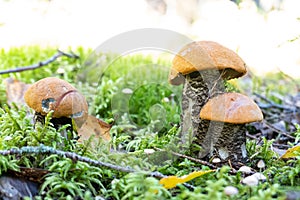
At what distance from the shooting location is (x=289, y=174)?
1.66 meters

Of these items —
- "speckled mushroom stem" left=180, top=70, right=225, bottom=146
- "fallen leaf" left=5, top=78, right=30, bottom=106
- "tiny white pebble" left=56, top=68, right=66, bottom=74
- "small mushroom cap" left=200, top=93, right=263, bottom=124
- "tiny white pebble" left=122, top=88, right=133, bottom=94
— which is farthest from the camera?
"tiny white pebble" left=56, top=68, right=66, bottom=74

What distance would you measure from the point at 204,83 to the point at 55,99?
0.83 m

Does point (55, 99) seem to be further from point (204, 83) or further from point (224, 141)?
point (224, 141)

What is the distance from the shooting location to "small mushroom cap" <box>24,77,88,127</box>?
1820 mm

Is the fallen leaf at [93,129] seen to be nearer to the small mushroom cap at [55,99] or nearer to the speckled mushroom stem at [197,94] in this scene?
the small mushroom cap at [55,99]

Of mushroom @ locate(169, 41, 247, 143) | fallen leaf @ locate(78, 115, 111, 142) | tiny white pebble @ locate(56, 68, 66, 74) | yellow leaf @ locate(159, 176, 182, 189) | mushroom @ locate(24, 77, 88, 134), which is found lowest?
yellow leaf @ locate(159, 176, 182, 189)

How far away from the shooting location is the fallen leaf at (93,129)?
6.70ft

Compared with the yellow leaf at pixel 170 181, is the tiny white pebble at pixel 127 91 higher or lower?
higher

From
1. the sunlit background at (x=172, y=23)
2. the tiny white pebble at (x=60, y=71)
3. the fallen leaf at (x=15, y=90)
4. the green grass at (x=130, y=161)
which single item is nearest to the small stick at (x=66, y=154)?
the green grass at (x=130, y=161)

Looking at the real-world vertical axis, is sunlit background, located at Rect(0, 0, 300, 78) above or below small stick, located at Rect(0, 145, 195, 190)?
above

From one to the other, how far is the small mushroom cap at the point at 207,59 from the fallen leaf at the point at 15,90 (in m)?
1.85

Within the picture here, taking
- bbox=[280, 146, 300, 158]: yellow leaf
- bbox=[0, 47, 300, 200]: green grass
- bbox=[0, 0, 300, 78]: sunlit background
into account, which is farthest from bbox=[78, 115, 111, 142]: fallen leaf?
bbox=[0, 0, 300, 78]: sunlit background

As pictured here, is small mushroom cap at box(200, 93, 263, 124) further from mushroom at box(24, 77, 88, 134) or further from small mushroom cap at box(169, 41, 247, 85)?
mushroom at box(24, 77, 88, 134)

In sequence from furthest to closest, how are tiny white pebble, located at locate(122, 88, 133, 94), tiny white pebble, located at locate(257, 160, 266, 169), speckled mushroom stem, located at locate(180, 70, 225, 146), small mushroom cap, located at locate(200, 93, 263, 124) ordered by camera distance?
tiny white pebble, located at locate(122, 88, 133, 94) < speckled mushroom stem, located at locate(180, 70, 225, 146) < tiny white pebble, located at locate(257, 160, 266, 169) < small mushroom cap, located at locate(200, 93, 263, 124)
